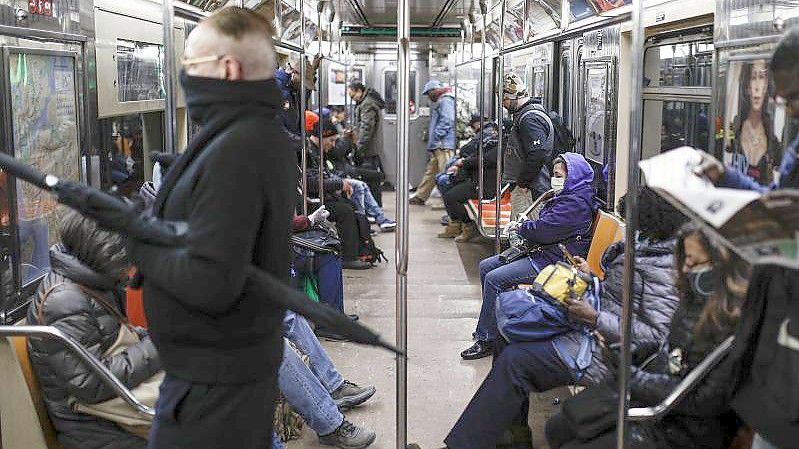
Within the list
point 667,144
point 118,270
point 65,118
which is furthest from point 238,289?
point 667,144

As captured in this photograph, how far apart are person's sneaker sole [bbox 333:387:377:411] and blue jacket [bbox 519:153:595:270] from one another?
4.04 ft

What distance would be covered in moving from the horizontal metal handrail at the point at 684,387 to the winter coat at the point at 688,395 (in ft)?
0.08

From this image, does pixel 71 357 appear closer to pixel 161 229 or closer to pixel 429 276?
pixel 161 229

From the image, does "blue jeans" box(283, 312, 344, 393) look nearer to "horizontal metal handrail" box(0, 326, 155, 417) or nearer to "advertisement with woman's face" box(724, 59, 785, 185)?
"horizontal metal handrail" box(0, 326, 155, 417)

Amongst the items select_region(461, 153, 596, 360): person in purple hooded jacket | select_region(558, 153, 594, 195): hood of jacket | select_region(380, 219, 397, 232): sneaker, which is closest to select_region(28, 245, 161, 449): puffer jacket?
select_region(461, 153, 596, 360): person in purple hooded jacket

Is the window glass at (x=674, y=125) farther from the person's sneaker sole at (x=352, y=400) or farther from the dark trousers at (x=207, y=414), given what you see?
the dark trousers at (x=207, y=414)

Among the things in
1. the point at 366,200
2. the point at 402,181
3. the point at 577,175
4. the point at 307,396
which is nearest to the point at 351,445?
the point at 307,396

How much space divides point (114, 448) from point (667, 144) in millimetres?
3317

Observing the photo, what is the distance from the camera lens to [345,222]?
26.8 ft

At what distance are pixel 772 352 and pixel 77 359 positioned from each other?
6.72ft

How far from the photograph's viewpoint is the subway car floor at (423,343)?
458cm

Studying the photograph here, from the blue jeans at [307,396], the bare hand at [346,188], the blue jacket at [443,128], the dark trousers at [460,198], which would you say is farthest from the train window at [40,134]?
the blue jacket at [443,128]

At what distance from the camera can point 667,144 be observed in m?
5.10

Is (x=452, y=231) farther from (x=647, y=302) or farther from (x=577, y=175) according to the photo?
(x=647, y=302)
